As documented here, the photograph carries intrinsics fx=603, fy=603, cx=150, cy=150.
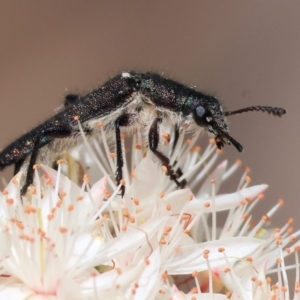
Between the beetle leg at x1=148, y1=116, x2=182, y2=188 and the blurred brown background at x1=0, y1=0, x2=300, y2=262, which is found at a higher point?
the blurred brown background at x1=0, y1=0, x2=300, y2=262

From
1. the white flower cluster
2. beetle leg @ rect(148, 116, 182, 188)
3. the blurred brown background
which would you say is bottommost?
the white flower cluster

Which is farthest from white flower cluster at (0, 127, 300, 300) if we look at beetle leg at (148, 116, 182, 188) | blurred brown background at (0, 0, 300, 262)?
blurred brown background at (0, 0, 300, 262)

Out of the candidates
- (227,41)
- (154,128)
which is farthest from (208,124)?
(227,41)

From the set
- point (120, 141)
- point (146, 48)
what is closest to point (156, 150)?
point (120, 141)

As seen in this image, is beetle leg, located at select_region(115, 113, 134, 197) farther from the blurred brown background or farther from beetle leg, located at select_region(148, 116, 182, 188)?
the blurred brown background

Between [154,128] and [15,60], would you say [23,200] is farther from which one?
[15,60]

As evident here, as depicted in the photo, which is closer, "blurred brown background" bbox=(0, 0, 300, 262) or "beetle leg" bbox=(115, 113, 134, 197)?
"beetle leg" bbox=(115, 113, 134, 197)

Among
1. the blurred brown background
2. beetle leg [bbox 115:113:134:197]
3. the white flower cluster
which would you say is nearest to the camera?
the white flower cluster
